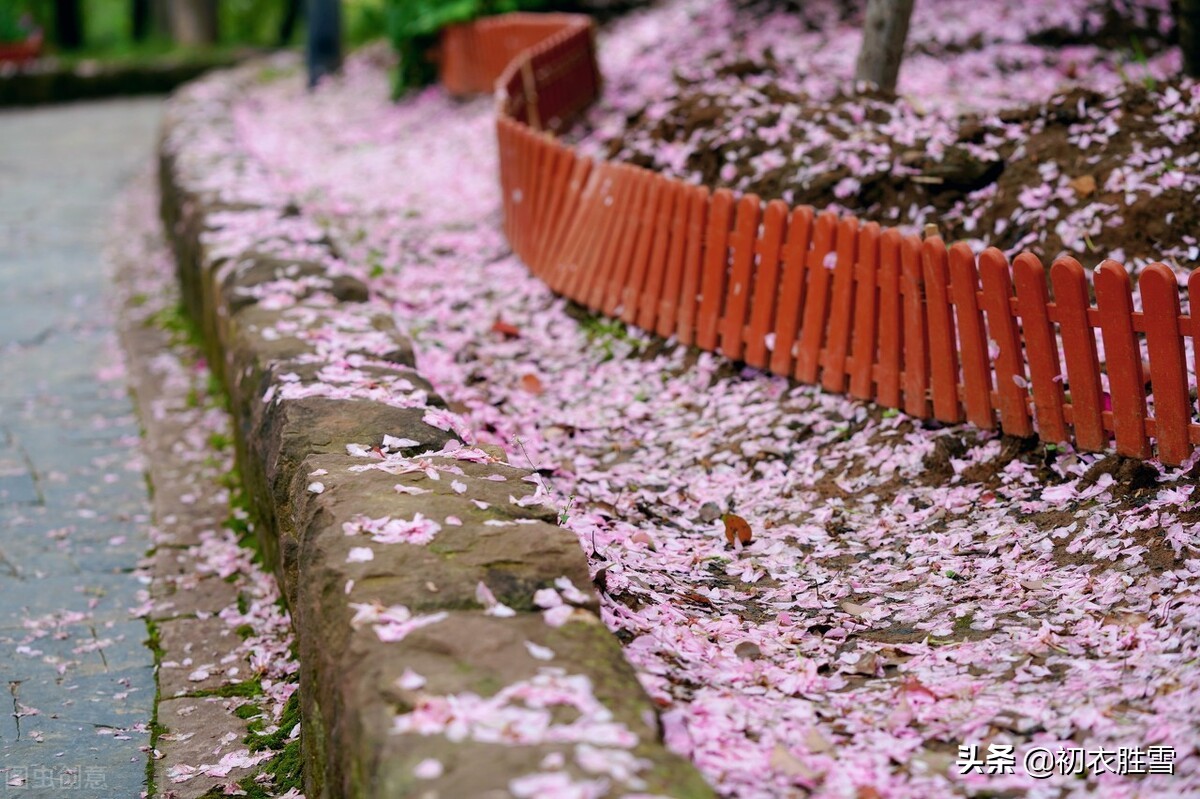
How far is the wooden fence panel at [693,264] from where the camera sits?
569cm

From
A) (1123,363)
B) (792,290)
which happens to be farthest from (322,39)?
(1123,363)

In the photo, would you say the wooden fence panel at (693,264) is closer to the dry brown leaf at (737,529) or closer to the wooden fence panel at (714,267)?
the wooden fence panel at (714,267)

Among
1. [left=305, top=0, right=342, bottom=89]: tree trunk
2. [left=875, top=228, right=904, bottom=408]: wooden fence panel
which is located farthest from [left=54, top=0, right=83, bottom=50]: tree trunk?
[left=875, top=228, right=904, bottom=408]: wooden fence panel

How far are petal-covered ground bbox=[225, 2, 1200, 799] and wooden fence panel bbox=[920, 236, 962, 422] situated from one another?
12 centimetres

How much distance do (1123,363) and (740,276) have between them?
1.90 meters

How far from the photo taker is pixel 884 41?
23.1 ft

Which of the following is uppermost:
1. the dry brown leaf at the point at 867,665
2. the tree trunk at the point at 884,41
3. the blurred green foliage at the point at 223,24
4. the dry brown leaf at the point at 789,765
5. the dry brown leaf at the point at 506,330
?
the tree trunk at the point at 884,41

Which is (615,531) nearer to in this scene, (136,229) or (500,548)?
(500,548)

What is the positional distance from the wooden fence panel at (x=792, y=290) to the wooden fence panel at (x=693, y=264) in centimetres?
52

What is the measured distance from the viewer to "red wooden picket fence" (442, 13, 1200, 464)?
158 inches

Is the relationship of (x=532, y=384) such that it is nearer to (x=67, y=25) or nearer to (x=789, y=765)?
(x=789, y=765)

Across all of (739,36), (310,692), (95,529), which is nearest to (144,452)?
(95,529)

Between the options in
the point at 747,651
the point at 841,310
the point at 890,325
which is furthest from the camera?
the point at 841,310

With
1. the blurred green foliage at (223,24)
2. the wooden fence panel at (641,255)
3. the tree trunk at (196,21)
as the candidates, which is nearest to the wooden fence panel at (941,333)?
the wooden fence panel at (641,255)
